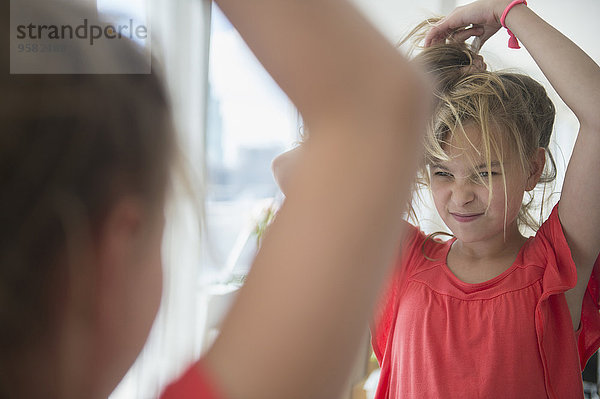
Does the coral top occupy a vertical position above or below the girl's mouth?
below

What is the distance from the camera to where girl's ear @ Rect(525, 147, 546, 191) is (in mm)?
795

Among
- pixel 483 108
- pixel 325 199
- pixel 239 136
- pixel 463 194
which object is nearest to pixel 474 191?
pixel 463 194

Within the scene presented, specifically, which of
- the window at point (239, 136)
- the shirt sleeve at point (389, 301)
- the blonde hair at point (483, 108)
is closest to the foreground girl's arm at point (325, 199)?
the blonde hair at point (483, 108)

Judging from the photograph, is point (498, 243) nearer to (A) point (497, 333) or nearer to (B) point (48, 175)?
(A) point (497, 333)

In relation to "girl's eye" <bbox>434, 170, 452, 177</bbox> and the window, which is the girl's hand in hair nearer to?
"girl's eye" <bbox>434, 170, 452, 177</bbox>

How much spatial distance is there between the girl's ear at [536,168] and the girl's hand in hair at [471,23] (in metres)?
0.19

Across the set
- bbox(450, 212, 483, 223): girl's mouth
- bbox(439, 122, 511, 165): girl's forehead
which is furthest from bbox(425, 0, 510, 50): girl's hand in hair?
bbox(450, 212, 483, 223): girl's mouth

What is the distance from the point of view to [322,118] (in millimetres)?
183

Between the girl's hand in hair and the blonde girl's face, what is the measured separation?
0.16m

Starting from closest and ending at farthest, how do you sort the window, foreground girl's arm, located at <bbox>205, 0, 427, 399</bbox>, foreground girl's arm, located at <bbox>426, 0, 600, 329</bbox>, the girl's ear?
foreground girl's arm, located at <bbox>205, 0, 427, 399</bbox> → foreground girl's arm, located at <bbox>426, 0, 600, 329</bbox> → the girl's ear → the window

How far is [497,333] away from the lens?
728mm

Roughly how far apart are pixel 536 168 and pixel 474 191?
5.0 inches

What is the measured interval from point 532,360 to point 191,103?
3.22ft

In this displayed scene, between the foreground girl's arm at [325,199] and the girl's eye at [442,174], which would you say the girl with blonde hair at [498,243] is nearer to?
the girl's eye at [442,174]
